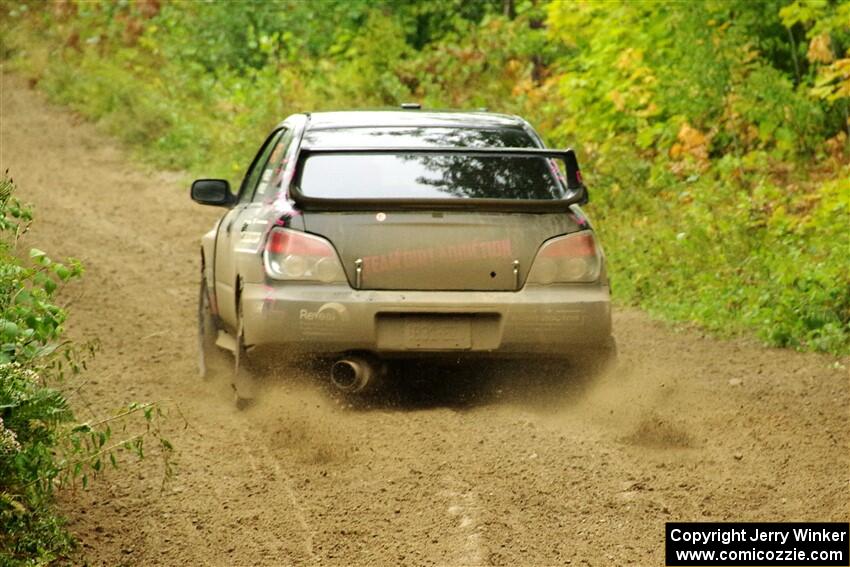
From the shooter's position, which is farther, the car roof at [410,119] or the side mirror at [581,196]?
the car roof at [410,119]

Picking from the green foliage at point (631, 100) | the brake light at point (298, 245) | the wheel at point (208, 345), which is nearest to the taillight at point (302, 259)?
the brake light at point (298, 245)

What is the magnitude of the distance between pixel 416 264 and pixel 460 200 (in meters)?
0.39

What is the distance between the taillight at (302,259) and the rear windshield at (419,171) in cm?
26

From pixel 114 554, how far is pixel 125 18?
24.1 meters

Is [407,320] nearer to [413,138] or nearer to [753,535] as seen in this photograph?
[413,138]

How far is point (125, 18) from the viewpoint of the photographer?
2861 centimetres

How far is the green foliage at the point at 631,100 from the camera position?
1220 cm

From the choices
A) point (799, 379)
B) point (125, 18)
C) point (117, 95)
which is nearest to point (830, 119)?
point (799, 379)

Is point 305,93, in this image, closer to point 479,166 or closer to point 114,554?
point 479,166

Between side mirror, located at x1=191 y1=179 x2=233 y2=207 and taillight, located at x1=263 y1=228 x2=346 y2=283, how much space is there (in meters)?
1.57

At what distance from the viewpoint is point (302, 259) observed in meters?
7.73

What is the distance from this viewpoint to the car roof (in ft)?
28.3

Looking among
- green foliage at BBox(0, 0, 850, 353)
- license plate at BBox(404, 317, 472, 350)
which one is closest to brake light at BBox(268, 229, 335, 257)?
license plate at BBox(404, 317, 472, 350)

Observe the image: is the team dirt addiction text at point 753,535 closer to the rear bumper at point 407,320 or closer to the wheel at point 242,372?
the rear bumper at point 407,320
